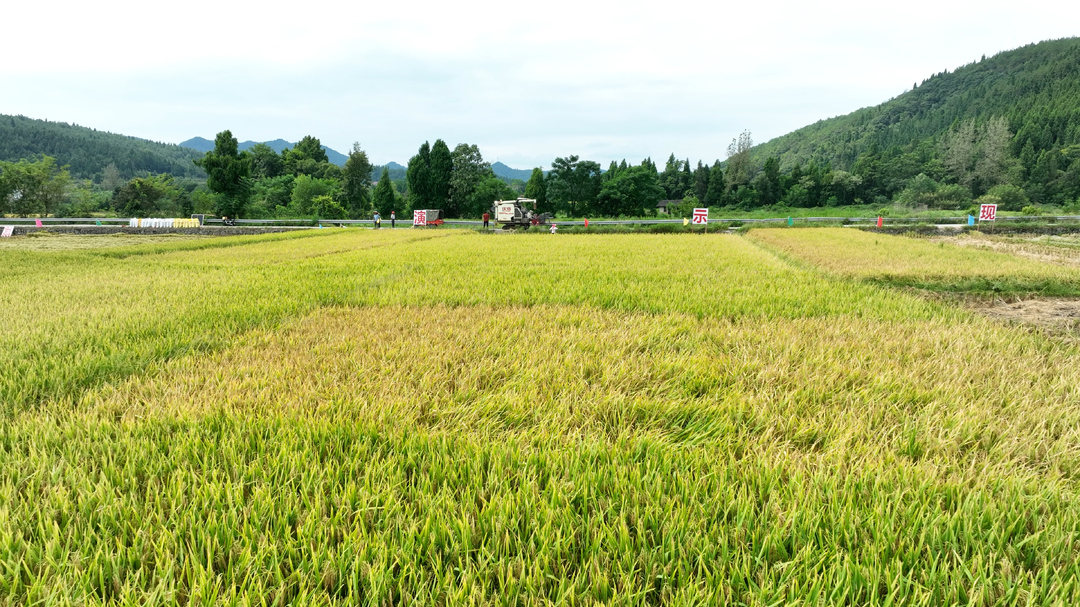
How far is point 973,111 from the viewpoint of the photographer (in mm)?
117625

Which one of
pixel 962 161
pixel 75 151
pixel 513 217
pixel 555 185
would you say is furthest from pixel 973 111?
pixel 75 151

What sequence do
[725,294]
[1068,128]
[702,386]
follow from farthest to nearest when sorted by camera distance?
[1068,128] → [725,294] → [702,386]

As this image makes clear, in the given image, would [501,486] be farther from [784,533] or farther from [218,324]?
[218,324]

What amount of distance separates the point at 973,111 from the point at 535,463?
164442mm

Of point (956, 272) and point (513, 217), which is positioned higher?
point (513, 217)

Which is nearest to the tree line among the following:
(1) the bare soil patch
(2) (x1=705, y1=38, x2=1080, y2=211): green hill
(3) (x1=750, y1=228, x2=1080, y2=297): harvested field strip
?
(2) (x1=705, y1=38, x2=1080, y2=211): green hill

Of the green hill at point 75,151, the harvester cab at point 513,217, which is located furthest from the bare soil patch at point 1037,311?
the green hill at point 75,151

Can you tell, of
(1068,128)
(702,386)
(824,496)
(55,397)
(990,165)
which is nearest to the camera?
(824,496)

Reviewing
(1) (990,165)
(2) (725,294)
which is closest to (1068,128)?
(1) (990,165)

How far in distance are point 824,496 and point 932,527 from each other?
27cm

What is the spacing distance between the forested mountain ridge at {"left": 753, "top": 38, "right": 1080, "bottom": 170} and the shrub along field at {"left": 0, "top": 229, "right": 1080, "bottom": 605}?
108815 mm

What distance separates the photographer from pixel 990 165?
218 ft

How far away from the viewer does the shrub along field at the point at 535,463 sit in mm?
1176

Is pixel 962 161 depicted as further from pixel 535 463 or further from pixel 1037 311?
pixel 535 463
